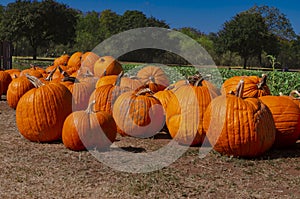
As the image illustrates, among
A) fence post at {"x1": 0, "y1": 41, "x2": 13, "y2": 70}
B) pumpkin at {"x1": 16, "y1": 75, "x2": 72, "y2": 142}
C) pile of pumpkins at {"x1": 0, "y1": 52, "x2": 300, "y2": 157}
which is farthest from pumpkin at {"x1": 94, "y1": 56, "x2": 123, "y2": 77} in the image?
fence post at {"x1": 0, "y1": 41, "x2": 13, "y2": 70}

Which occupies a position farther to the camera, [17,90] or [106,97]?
[17,90]

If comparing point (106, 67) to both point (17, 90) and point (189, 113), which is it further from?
point (189, 113)

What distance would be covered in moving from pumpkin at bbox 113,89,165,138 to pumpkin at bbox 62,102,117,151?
688 millimetres

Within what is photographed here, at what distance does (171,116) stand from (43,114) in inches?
74.0

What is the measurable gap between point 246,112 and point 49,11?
195ft

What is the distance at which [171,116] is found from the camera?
6207mm

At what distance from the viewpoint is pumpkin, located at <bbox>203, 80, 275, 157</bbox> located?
17.2 ft

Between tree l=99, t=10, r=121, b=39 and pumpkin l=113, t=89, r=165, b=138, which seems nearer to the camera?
pumpkin l=113, t=89, r=165, b=138

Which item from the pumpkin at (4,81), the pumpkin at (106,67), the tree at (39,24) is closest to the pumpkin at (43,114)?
the pumpkin at (106,67)

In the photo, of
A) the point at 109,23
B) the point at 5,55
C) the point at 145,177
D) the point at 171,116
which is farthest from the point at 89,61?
the point at 109,23

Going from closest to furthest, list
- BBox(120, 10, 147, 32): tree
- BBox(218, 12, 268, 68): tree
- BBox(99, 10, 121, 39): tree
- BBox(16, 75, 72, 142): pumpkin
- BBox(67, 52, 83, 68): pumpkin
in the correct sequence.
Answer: BBox(16, 75, 72, 142): pumpkin
BBox(67, 52, 83, 68): pumpkin
BBox(120, 10, 147, 32): tree
BBox(218, 12, 268, 68): tree
BBox(99, 10, 121, 39): tree

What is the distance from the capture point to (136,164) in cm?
501

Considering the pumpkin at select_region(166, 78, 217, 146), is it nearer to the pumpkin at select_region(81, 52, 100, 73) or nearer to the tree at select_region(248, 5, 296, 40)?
the pumpkin at select_region(81, 52, 100, 73)

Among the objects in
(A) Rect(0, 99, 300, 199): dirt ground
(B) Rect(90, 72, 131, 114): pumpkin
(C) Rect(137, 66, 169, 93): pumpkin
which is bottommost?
(A) Rect(0, 99, 300, 199): dirt ground
